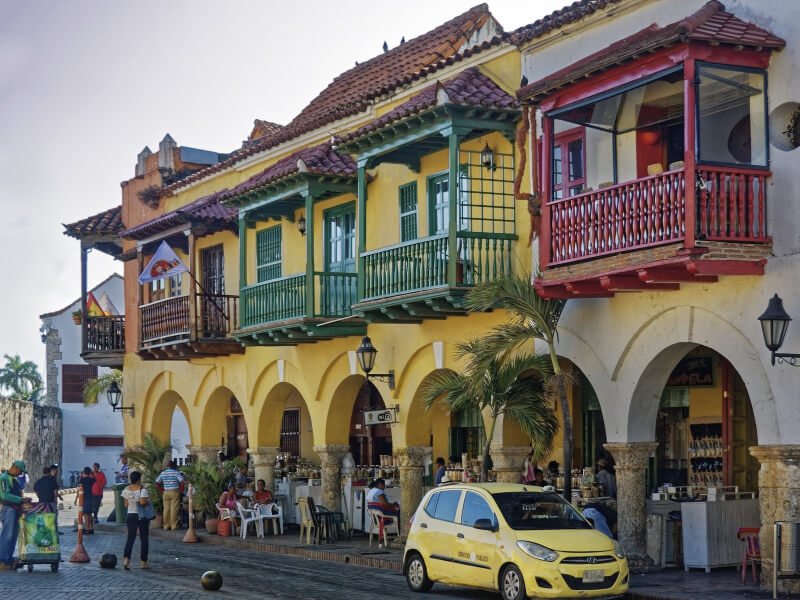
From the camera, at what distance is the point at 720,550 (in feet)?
57.5

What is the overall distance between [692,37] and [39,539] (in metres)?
12.2

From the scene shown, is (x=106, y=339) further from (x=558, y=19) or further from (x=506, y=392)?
(x=558, y=19)

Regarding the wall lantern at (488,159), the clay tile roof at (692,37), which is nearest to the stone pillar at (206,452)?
the wall lantern at (488,159)

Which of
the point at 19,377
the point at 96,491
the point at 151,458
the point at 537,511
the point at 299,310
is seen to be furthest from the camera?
the point at 19,377

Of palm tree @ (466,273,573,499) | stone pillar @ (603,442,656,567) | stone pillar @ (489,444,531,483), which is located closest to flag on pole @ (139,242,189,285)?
stone pillar @ (489,444,531,483)

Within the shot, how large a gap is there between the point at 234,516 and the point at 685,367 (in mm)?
10146

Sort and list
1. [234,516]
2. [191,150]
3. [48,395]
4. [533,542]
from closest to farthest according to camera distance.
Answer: [533,542] < [234,516] < [191,150] < [48,395]

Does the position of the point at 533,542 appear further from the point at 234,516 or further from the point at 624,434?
the point at 234,516

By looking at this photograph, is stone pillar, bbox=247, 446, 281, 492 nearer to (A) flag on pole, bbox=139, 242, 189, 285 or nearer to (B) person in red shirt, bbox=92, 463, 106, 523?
(B) person in red shirt, bbox=92, 463, 106, 523

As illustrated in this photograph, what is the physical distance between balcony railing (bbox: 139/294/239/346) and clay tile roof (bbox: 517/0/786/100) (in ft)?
42.3

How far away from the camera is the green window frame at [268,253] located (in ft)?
89.2

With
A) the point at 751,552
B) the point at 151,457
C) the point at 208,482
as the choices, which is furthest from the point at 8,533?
the point at 751,552

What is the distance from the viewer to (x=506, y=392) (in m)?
18.7

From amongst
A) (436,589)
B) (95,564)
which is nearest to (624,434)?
(436,589)
